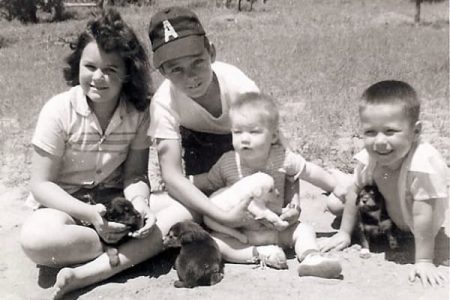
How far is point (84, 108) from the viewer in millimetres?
4152

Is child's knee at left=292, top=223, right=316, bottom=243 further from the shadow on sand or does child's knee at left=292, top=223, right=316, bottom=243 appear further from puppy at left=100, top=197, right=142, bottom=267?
puppy at left=100, top=197, right=142, bottom=267

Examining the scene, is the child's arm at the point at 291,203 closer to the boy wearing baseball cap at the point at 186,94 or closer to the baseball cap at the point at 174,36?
the boy wearing baseball cap at the point at 186,94

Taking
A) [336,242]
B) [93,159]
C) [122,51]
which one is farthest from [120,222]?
[336,242]

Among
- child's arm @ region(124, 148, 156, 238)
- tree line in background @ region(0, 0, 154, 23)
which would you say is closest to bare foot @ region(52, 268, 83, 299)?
child's arm @ region(124, 148, 156, 238)

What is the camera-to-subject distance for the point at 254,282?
3.63m

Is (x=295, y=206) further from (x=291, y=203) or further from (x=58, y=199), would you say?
(x=58, y=199)

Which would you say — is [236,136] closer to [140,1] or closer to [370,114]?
[370,114]

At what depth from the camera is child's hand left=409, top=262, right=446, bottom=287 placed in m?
3.53

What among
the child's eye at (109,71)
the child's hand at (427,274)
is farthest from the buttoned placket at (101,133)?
the child's hand at (427,274)

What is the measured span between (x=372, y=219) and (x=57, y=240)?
197 centimetres

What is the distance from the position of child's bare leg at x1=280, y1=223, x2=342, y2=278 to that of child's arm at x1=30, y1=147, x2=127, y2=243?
107cm

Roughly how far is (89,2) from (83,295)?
91.0 feet

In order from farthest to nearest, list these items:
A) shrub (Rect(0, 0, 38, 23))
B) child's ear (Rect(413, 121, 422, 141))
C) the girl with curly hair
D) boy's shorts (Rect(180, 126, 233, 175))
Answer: shrub (Rect(0, 0, 38, 23))
boy's shorts (Rect(180, 126, 233, 175))
the girl with curly hair
child's ear (Rect(413, 121, 422, 141))

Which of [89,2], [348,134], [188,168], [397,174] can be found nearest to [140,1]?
[89,2]
